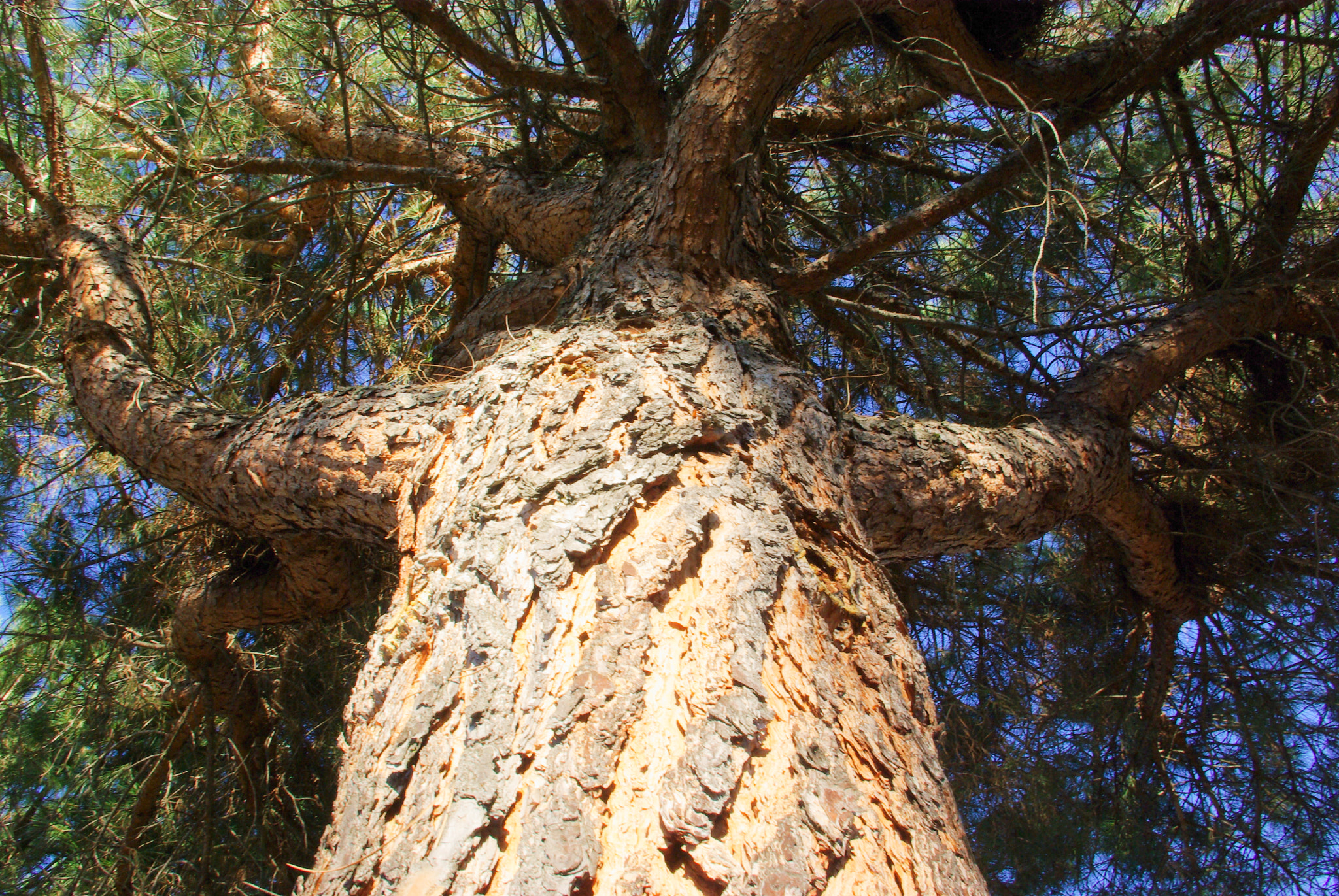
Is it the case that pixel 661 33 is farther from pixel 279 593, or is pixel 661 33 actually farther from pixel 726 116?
pixel 279 593

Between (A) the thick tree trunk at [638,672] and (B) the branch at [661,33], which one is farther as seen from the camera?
(B) the branch at [661,33]

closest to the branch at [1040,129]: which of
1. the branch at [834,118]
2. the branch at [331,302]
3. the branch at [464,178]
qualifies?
the branch at [464,178]

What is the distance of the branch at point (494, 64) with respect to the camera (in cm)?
153

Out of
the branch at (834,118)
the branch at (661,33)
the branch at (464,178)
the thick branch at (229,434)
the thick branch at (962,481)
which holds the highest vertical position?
the branch at (834,118)

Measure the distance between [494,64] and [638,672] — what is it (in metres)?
1.38

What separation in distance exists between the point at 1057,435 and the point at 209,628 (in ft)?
5.92

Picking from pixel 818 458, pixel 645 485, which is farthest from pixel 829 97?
Result: pixel 645 485

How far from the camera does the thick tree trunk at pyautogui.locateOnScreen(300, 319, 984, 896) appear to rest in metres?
0.61

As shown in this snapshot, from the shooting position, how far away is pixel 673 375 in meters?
1.02

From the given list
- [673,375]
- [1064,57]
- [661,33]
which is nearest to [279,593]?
[673,375]

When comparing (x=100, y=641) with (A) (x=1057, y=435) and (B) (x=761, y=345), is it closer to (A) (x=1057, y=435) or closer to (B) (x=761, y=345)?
(B) (x=761, y=345)

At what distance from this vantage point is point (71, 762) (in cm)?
211

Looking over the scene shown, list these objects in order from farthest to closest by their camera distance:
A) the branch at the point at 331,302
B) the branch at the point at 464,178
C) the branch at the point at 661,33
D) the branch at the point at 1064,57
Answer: the branch at the point at 331,302, the branch at the point at 661,33, the branch at the point at 464,178, the branch at the point at 1064,57

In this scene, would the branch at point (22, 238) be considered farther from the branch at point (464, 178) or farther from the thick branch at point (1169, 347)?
the thick branch at point (1169, 347)
